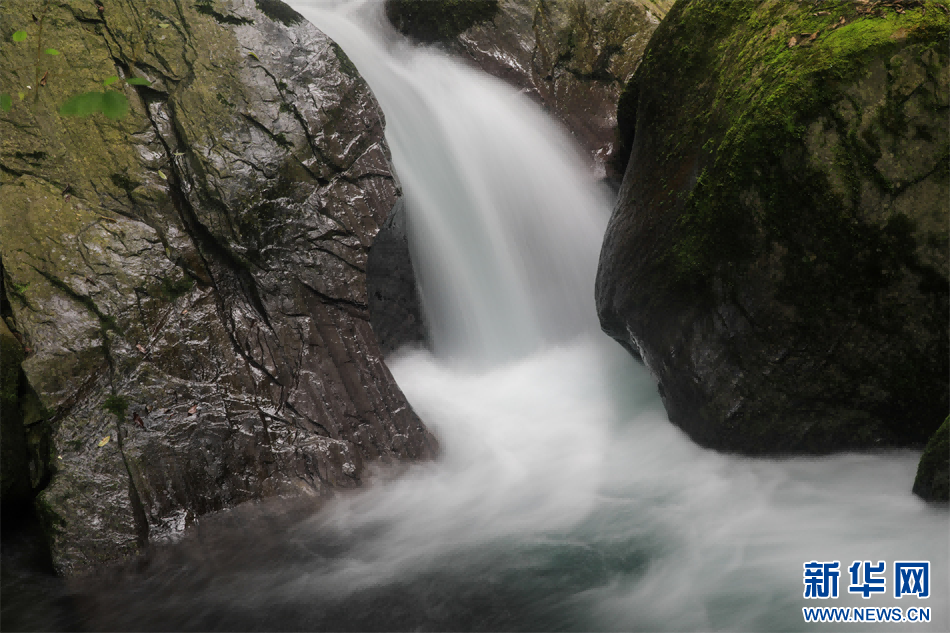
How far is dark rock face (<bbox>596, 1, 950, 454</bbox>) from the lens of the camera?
4133mm

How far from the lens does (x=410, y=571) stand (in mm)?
4227

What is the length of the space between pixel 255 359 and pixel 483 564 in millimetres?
2285

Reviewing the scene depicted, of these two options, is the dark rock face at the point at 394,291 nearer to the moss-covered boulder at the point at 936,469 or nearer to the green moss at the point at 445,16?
the green moss at the point at 445,16

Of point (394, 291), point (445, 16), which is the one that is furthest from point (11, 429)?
point (445, 16)

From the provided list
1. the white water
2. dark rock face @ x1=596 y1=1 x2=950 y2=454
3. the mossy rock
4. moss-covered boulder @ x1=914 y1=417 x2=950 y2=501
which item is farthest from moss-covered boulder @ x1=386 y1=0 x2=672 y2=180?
the mossy rock

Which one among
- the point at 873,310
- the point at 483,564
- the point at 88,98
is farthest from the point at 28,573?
the point at 873,310

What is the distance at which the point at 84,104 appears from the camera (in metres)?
1.87

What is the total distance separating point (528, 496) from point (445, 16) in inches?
260

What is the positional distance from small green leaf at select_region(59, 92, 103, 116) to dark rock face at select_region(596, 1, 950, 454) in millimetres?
3900

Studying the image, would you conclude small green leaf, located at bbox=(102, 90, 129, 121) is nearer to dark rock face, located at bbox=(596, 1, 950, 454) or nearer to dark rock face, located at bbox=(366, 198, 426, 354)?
dark rock face, located at bbox=(596, 1, 950, 454)

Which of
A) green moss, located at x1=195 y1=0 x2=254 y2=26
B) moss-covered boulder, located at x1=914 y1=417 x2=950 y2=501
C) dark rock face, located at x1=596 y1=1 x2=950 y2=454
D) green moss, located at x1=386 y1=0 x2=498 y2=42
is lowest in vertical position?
moss-covered boulder, located at x1=914 y1=417 x2=950 y2=501

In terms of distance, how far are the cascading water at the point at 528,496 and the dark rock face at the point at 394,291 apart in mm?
166

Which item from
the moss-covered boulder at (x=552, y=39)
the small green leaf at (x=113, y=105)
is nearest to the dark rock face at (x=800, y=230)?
the moss-covered boulder at (x=552, y=39)

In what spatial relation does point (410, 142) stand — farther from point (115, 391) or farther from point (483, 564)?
point (483, 564)
